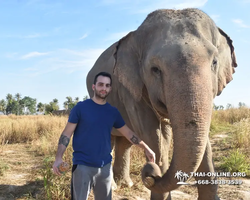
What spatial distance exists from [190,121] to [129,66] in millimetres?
1282

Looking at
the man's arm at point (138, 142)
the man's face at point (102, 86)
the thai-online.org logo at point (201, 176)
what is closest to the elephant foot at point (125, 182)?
the thai-online.org logo at point (201, 176)

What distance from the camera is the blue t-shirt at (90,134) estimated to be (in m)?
2.82

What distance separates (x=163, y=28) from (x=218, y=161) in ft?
14.3

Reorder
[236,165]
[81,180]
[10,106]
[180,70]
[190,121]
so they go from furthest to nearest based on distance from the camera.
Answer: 1. [10,106]
2. [236,165]
3. [81,180]
4. [180,70]
5. [190,121]

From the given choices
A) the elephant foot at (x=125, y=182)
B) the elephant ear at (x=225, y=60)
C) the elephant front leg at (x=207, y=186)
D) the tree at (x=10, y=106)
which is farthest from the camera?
the tree at (x=10, y=106)

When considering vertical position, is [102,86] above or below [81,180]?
above

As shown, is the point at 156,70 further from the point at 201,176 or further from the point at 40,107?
the point at 40,107

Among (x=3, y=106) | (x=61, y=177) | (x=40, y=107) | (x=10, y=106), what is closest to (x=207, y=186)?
(x=61, y=177)

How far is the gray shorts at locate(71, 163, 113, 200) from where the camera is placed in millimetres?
2775

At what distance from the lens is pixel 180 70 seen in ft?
7.97

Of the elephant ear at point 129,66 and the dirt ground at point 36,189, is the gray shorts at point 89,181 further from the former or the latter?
the dirt ground at point 36,189

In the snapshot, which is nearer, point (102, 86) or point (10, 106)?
point (102, 86)

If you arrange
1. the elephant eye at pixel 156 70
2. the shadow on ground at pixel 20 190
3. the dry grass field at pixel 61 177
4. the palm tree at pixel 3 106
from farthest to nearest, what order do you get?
the palm tree at pixel 3 106 < the shadow on ground at pixel 20 190 < the dry grass field at pixel 61 177 < the elephant eye at pixel 156 70

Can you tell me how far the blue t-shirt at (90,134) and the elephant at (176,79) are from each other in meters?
0.52
